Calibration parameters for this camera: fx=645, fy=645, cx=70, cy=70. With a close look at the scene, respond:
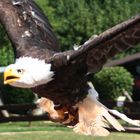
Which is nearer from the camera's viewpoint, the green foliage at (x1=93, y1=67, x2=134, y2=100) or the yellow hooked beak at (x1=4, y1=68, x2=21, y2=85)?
the yellow hooked beak at (x1=4, y1=68, x2=21, y2=85)

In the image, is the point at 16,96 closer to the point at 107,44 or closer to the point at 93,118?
Result: the point at 93,118

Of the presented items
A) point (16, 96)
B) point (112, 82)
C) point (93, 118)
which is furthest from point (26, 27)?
point (16, 96)

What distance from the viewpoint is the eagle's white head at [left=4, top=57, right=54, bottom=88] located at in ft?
17.5

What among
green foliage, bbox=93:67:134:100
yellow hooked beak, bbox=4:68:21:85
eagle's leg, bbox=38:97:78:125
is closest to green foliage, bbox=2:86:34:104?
green foliage, bbox=93:67:134:100

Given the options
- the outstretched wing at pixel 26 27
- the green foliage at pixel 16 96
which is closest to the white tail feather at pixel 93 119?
the outstretched wing at pixel 26 27

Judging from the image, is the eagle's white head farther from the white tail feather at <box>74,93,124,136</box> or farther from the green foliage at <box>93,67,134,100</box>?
the green foliage at <box>93,67,134,100</box>

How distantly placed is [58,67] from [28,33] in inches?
30.1

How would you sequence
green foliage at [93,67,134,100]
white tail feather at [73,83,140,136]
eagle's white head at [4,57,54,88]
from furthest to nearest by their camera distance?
green foliage at [93,67,134,100], white tail feather at [73,83,140,136], eagle's white head at [4,57,54,88]

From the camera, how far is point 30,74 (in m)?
5.34

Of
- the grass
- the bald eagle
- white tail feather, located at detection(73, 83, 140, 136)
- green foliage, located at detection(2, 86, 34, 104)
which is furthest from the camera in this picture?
green foliage, located at detection(2, 86, 34, 104)

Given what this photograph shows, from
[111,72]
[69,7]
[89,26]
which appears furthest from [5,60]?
[69,7]

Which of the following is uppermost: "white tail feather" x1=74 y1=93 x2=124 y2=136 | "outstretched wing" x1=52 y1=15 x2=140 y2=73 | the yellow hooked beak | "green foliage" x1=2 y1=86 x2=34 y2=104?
"outstretched wing" x1=52 y1=15 x2=140 y2=73

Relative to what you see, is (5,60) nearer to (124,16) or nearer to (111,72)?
(111,72)

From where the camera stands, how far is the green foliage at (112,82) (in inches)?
795
